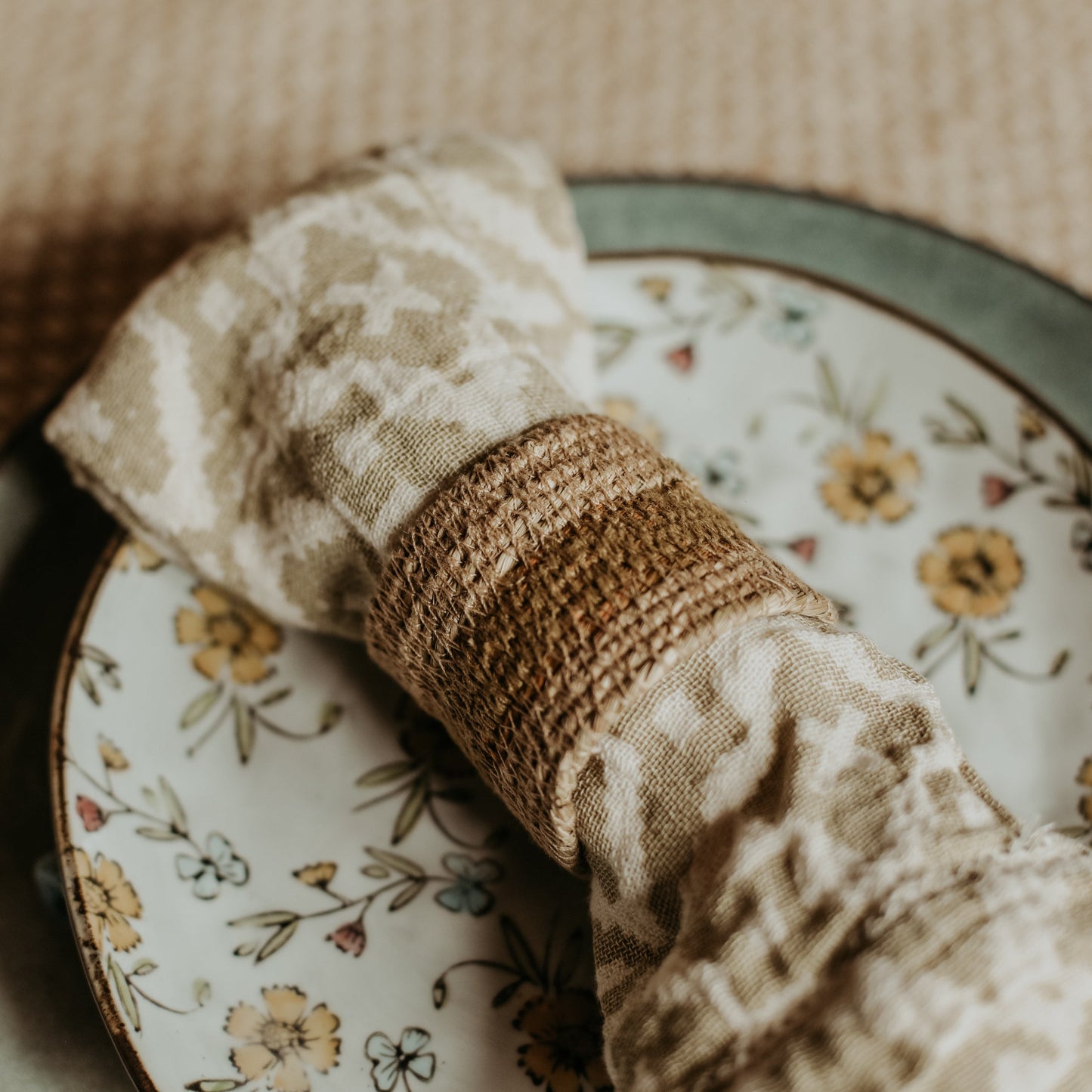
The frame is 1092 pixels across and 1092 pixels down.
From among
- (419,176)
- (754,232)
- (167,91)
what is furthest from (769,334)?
(167,91)

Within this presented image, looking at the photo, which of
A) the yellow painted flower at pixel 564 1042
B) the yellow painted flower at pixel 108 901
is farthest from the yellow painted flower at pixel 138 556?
the yellow painted flower at pixel 564 1042

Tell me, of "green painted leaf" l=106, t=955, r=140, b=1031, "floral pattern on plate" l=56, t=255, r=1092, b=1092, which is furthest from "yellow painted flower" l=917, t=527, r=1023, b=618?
"green painted leaf" l=106, t=955, r=140, b=1031

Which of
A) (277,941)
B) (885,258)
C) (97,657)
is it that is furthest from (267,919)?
(885,258)

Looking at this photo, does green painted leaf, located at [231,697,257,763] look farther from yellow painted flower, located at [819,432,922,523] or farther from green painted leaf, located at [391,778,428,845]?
yellow painted flower, located at [819,432,922,523]

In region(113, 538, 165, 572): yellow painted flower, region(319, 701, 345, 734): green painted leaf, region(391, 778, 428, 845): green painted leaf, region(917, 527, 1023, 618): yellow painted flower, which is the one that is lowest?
region(391, 778, 428, 845): green painted leaf

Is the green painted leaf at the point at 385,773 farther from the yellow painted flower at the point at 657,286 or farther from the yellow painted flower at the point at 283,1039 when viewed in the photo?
the yellow painted flower at the point at 657,286

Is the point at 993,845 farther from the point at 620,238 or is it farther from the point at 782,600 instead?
the point at 620,238
